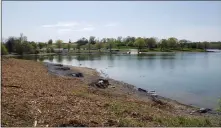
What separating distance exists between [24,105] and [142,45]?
143 meters

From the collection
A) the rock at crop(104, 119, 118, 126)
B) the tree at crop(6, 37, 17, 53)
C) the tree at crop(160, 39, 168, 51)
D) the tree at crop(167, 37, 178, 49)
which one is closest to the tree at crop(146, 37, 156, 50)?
the tree at crop(160, 39, 168, 51)

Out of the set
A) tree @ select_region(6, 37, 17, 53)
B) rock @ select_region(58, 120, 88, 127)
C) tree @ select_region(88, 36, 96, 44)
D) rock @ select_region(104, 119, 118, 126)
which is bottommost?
rock @ select_region(104, 119, 118, 126)

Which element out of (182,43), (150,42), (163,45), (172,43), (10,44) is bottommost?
(10,44)

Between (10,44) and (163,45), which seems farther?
(163,45)

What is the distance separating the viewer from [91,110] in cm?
1074

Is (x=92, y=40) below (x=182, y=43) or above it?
above

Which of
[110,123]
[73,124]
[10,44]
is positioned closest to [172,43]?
[10,44]

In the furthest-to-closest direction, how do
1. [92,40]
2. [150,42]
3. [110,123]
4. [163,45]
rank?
[92,40] < [150,42] < [163,45] < [110,123]

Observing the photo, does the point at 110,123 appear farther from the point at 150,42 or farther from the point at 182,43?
the point at 182,43

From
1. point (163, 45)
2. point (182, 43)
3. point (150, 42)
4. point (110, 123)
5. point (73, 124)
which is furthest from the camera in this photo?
point (182, 43)

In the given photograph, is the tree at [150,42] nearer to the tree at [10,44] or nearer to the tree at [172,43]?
the tree at [172,43]

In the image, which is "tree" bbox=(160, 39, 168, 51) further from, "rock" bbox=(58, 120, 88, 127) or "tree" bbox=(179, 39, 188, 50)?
"rock" bbox=(58, 120, 88, 127)

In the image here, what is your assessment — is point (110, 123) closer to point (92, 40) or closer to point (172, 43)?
point (172, 43)

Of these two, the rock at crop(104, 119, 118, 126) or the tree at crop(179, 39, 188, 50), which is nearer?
the rock at crop(104, 119, 118, 126)
